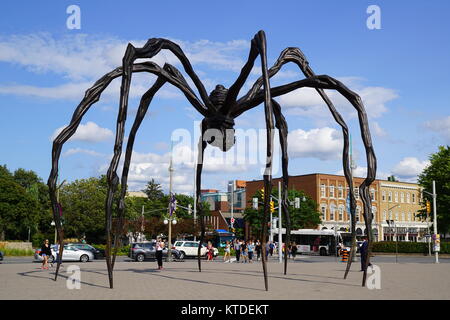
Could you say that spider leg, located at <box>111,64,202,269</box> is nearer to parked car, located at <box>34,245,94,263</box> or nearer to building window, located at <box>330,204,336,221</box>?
parked car, located at <box>34,245,94,263</box>

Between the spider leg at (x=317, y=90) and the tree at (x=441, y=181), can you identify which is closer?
the spider leg at (x=317, y=90)

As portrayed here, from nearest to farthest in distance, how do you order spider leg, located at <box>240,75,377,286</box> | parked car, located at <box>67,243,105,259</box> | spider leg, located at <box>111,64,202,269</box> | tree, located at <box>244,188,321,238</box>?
1. spider leg, located at <box>240,75,377,286</box>
2. spider leg, located at <box>111,64,202,269</box>
3. parked car, located at <box>67,243,105,259</box>
4. tree, located at <box>244,188,321,238</box>

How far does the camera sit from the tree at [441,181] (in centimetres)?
4872

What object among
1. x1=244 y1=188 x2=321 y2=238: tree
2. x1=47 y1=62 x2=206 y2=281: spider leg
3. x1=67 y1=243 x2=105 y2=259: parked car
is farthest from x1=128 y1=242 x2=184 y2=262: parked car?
x1=244 y1=188 x2=321 y2=238: tree

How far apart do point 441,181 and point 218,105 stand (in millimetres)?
43782

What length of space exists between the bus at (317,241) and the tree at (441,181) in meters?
10.1

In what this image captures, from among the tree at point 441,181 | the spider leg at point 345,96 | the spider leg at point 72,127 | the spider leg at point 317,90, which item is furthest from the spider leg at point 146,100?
the tree at point 441,181

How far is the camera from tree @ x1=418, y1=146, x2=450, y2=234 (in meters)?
48.7

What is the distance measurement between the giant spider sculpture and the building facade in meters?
58.8

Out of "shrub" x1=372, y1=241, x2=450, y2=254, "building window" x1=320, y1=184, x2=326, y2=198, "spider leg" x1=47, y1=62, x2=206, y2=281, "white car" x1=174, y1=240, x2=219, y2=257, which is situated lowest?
"shrub" x1=372, y1=241, x2=450, y2=254

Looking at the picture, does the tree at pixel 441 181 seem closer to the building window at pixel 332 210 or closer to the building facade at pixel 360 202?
the building facade at pixel 360 202
